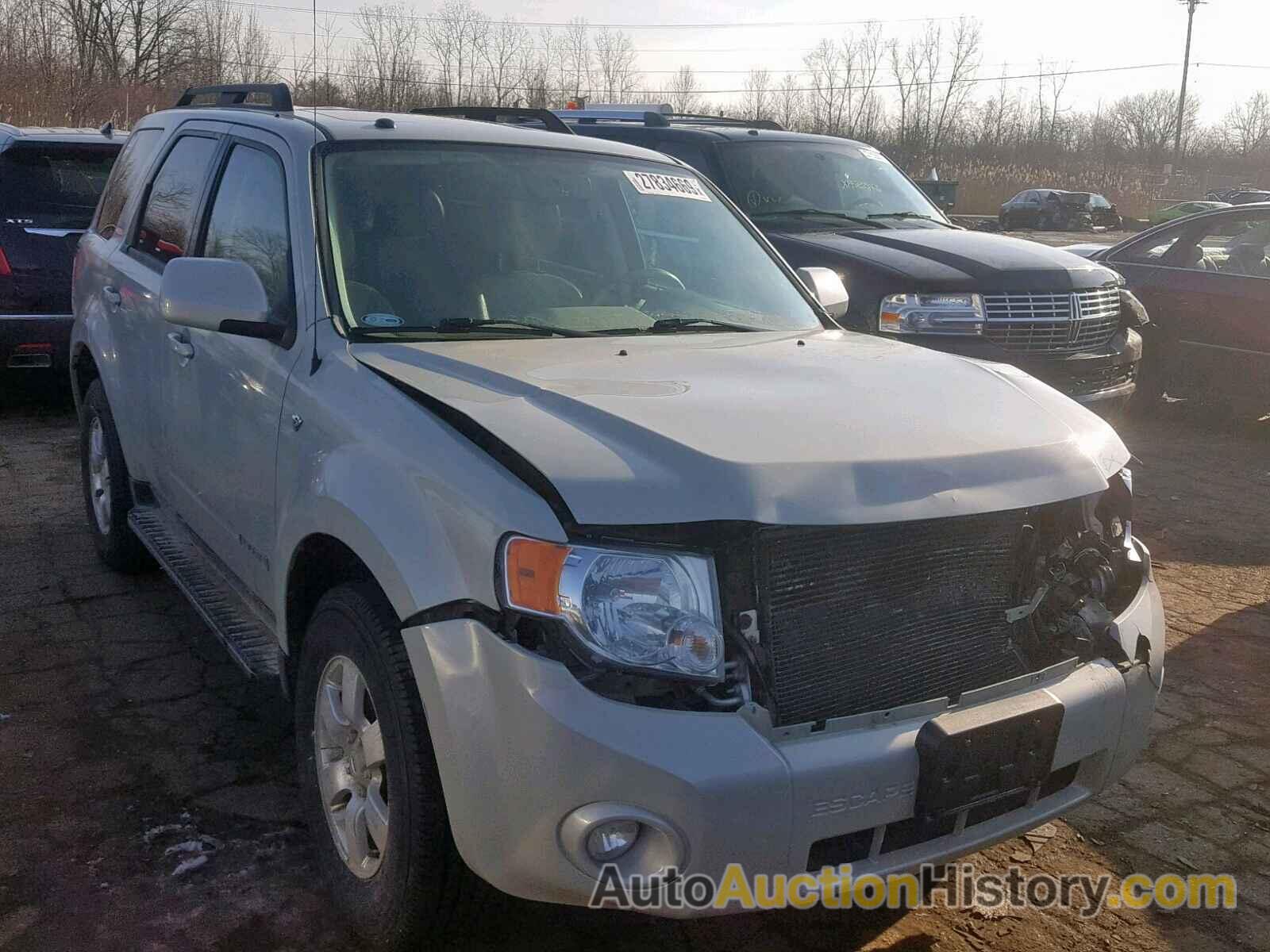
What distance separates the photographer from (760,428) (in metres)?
2.53

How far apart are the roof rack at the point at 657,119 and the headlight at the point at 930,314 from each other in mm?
2604

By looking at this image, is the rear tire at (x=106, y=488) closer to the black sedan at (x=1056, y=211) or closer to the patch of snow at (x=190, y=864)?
the patch of snow at (x=190, y=864)

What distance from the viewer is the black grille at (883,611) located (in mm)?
2312

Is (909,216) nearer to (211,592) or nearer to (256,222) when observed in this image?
(256,222)

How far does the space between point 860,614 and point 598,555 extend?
0.56 metres

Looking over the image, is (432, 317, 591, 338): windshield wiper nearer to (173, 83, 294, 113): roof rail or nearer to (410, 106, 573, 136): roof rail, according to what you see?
(173, 83, 294, 113): roof rail

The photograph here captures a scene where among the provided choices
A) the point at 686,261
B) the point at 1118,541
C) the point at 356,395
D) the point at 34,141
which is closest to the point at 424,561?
the point at 356,395

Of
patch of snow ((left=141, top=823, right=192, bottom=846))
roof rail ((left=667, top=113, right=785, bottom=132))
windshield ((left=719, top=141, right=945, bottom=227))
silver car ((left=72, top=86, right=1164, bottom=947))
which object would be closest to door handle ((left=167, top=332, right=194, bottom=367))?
silver car ((left=72, top=86, right=1164, bottom=947))

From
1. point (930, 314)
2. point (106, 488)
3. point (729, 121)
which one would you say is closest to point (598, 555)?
point (106, 488)

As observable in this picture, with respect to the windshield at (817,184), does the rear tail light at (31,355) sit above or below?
below

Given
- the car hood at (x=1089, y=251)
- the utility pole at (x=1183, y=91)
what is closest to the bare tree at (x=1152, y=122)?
the utility pole at (x=1183, y=91)

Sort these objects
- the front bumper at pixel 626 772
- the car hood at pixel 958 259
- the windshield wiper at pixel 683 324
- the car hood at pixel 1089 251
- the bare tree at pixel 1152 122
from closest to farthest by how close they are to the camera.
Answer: the front bumper at pixel 626 772 → the windshield wiper at pixel 683 324 → the car hood at pixel 958 259 → the car hood at pixel 1089 251 → the bare tree at pixel 1152 122

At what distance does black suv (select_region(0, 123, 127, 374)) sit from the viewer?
25.2 feet

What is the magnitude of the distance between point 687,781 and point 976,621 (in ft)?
2.76
